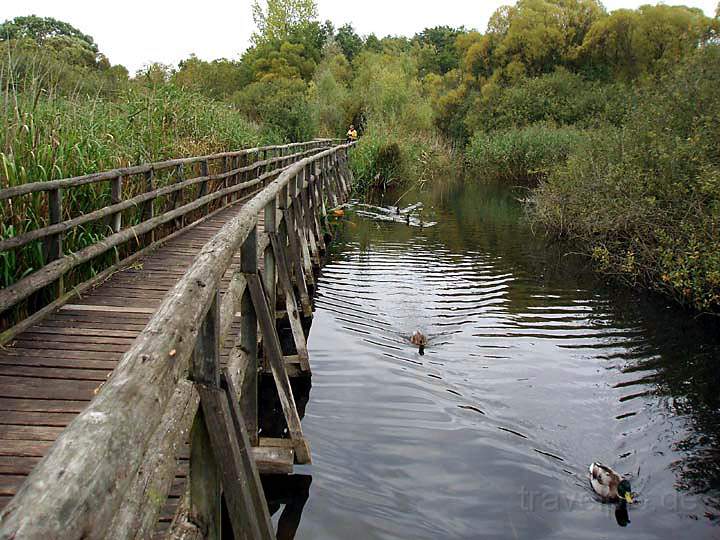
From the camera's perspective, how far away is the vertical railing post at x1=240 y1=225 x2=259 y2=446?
12.6ft

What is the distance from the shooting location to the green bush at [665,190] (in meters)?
9.05

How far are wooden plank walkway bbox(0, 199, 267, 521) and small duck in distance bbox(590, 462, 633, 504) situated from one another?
3042mm

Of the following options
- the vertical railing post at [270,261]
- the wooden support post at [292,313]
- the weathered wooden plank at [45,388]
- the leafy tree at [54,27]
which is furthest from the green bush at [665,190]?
the leafy tree at [54,27]

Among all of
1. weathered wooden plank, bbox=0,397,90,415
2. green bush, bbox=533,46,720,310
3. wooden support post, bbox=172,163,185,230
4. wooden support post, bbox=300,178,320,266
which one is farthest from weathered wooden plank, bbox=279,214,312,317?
green bush, bbox=533,46,720,310

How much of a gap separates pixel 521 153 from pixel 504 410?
82.2 ft

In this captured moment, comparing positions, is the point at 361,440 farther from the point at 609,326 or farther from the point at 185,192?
the point at 185,192

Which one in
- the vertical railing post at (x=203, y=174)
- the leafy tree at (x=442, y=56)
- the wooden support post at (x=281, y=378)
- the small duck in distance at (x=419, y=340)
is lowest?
the small duck in distance at (x=419, y=340)

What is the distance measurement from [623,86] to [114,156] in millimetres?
34964

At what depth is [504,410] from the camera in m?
6.23

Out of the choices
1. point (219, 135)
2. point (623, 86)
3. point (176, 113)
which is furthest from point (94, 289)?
point (623, 86)

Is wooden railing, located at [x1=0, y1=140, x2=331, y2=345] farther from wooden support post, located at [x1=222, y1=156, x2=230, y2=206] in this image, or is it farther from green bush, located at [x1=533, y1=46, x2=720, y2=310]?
green bush, located at [x1=533, y1=46, x2=720, y2=310]

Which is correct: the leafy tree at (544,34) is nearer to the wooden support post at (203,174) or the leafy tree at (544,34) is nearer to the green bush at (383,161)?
the green bush at (383,161)

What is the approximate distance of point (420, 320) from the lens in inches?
354

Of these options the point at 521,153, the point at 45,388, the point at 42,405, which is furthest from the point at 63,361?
the point at 521,153
